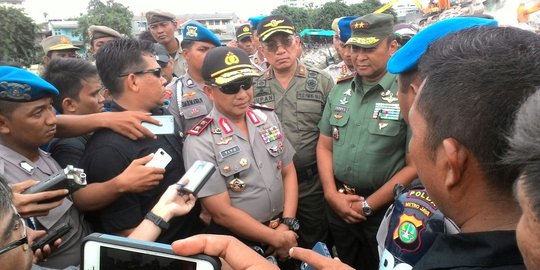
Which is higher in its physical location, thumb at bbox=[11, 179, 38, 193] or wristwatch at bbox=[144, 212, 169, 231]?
thumb at bbox=[11, 179, 38, 193]

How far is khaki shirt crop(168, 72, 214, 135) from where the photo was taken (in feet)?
11.9

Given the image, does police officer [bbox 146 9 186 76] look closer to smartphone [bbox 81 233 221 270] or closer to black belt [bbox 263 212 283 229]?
black belt [bbox 263 212 283 229]

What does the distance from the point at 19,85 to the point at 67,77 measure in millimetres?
863

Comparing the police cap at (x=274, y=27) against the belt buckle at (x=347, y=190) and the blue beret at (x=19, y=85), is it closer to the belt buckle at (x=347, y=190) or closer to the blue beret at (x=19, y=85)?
the belt buckle at (x=347, y=190)

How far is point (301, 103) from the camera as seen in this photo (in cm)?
362

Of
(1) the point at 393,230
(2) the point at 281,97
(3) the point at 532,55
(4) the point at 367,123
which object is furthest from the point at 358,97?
(3) the point at 532,55

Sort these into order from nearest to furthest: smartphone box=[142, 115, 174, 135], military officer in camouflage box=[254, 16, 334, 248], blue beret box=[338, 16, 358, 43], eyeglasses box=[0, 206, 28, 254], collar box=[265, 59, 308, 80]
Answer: eyeglasses box=[0, 206, 28, 254], smartphone box=[142, 115, 174, 135], military officer in camouflage box=[254, 16, 334, 248], collar box=[265, 59, 308, 80], blue beret box=[338, 16, 358, 43]

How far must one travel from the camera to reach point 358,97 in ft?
10.2

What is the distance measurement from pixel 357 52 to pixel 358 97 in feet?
1.18

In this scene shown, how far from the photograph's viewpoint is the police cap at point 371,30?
10.2 feet

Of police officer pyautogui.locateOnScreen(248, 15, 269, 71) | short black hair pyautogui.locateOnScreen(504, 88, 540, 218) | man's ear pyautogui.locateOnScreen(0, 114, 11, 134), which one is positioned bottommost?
police officer pyautogui.locateOnScreen(248, 15, 269, 71)

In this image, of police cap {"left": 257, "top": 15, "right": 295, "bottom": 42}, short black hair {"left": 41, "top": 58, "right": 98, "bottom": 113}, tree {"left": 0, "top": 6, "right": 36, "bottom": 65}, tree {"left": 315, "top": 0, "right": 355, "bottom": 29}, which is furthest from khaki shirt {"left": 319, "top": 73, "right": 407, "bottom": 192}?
tree {"left": 315, "top": 0, "right": 355, "bottom": 29}

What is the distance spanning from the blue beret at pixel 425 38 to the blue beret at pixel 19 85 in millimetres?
1913

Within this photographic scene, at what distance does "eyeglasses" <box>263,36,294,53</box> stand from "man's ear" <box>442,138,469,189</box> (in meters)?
2.85
